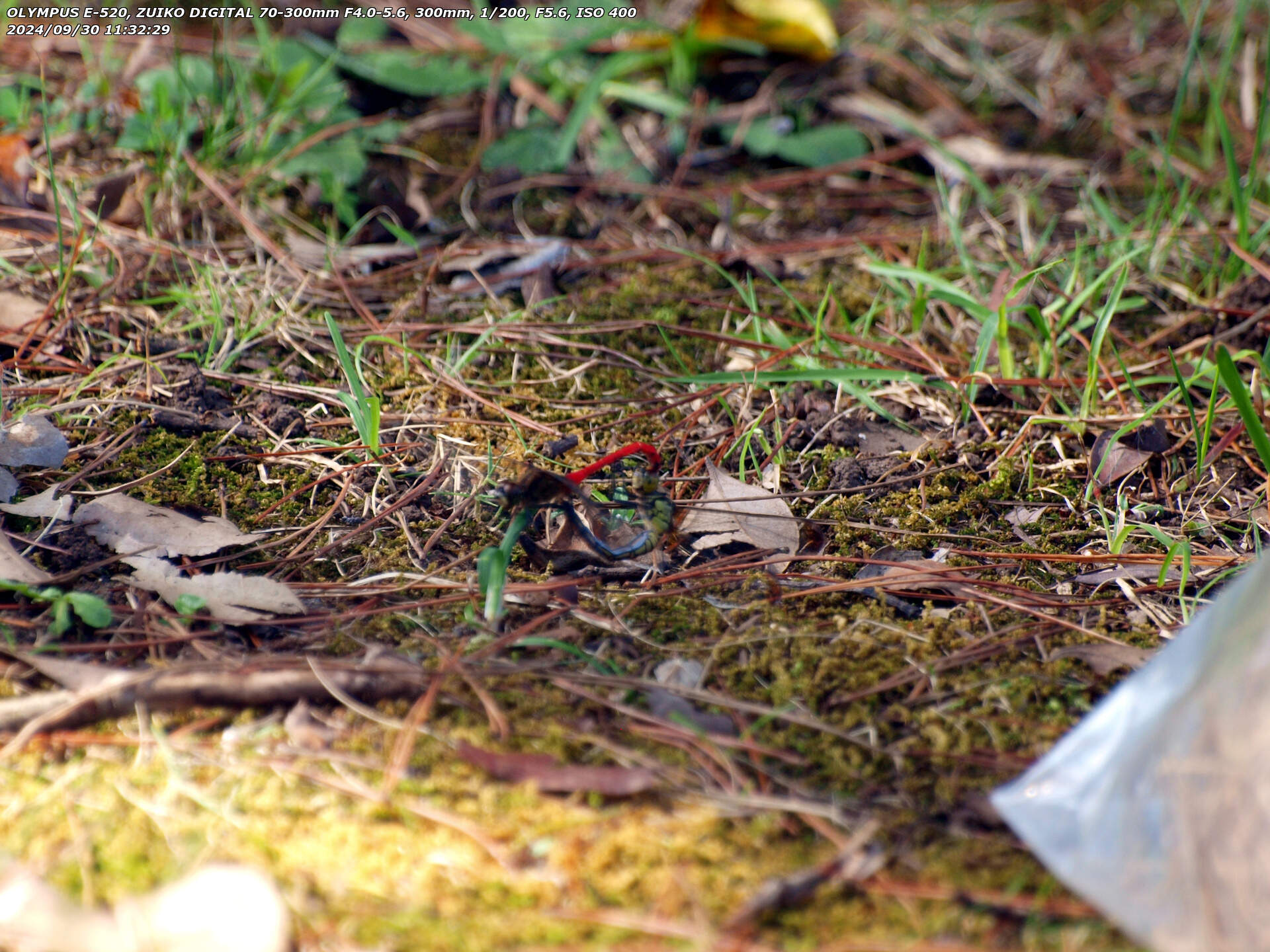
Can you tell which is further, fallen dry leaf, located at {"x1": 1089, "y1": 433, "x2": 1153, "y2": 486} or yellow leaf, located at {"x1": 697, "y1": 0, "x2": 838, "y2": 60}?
yellow leaf, located at {"x1": 697, "y1": 0, "x2": 838, "y2": 60}

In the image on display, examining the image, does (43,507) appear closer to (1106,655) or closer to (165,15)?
(1106,655)

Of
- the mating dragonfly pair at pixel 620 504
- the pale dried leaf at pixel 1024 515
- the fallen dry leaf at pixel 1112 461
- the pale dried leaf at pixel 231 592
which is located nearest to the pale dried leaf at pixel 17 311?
the pale dried leaf at pixel 231 592

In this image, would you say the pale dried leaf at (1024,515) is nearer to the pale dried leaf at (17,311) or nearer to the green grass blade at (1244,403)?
the green grass blade at (1244,403)

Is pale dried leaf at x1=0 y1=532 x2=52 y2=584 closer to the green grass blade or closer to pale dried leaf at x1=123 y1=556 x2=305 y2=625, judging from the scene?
pale dried leaf at x1=123 y1=556 x2=305 y2=625

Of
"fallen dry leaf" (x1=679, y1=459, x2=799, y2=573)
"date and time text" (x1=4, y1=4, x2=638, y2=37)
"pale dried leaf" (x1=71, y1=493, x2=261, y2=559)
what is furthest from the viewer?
"date and time text" (x1=4, y1=4, x2=638, y2=37)

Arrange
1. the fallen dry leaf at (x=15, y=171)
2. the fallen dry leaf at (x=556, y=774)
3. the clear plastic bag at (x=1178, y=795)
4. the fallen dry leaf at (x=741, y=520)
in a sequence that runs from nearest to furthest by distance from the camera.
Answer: the clear plastic bag at (x=1178, y=795) < the fallen dry leaf at (x=556, y=774) < the fallen dry leaf at (x=741, y=520) < the fallen dry leaf at (x=15, y=171)

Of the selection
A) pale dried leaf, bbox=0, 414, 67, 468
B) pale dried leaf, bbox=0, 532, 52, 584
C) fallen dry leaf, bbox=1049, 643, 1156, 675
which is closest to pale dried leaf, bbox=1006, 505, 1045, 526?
fallen dry leaf, bbox=1049, 643, 1156, 675

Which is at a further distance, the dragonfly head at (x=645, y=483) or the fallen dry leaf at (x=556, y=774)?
the dragonfly head at (x=645, y=483)
